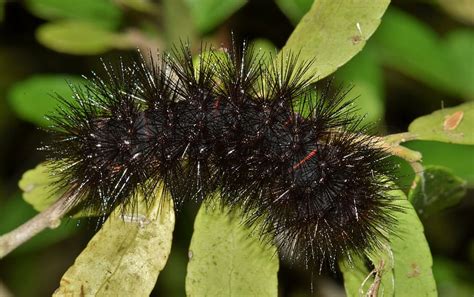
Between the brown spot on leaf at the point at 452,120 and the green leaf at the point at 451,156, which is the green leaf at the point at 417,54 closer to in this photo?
the green leaf at the point at 451,156

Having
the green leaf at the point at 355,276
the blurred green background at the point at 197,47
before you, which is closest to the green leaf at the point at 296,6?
the blurred green background at the point at 197,47

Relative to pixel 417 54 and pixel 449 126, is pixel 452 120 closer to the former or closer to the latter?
pixel 449 126

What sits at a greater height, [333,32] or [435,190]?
[333,32]

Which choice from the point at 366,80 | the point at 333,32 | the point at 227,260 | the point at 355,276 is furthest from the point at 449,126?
the point at 366,80

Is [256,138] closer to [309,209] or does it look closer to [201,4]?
[309,209]

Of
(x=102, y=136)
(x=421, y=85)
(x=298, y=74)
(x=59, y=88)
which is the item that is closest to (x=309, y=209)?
(x=298, y=74)
